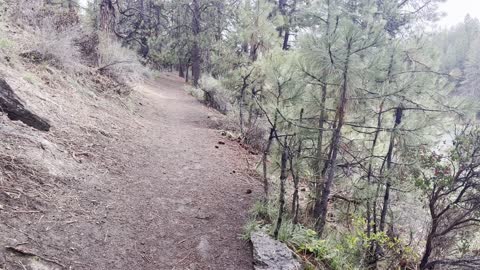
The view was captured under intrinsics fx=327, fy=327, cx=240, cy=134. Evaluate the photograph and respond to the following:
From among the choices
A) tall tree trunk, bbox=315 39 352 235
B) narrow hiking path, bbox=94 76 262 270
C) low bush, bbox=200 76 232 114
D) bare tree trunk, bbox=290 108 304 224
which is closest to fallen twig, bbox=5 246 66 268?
narrow hiking path, bbox=94 76 262 270

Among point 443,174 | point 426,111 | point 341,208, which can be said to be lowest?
point 341,208

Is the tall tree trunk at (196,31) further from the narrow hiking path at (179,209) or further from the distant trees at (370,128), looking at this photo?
the distant trees at (370,128)

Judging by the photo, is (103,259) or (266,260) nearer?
(103,259)

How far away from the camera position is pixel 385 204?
4422 mm

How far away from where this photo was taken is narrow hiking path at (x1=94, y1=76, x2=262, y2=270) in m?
3.33

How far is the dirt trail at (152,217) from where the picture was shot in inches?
119

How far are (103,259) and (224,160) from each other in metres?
3.70

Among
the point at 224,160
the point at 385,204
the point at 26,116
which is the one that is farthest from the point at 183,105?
the point at 385,204

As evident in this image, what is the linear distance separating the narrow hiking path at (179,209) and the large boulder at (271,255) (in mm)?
143

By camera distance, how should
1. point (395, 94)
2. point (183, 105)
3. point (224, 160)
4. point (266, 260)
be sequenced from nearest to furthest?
point (266, 260)
point (395, 94)
point (224, 160)
point (183, 105)

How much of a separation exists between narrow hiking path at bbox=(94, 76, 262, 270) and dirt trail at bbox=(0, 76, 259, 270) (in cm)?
1

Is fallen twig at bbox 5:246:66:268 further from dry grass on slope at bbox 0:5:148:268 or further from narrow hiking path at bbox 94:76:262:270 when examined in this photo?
narrow hiking path at bbox 94:76:262:270

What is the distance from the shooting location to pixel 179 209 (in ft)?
13.9

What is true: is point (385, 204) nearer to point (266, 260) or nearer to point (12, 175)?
point (266, 260)
